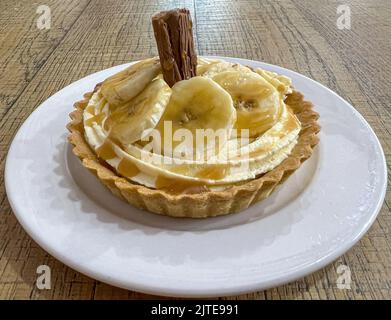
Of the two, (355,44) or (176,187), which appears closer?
(176,187)

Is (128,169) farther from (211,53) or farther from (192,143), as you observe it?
(211,53)

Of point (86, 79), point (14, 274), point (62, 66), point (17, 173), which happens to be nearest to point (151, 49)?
point (62, 66)

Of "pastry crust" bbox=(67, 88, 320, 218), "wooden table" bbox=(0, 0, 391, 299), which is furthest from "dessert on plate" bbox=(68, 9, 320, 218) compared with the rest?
"wooden table" bbox=(0, 0, 391, 299)

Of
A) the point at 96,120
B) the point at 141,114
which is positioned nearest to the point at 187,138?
the point at 141,114

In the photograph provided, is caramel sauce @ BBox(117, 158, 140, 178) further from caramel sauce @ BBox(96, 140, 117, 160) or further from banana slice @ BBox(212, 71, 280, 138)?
banana slice @ BBox(212, 71, 280, 138)

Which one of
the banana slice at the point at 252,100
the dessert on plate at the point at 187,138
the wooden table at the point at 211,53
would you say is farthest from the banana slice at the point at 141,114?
the wooden table at the point at 211,53

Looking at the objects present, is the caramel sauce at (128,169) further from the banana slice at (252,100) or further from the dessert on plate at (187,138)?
the banana slice at (252,100)
